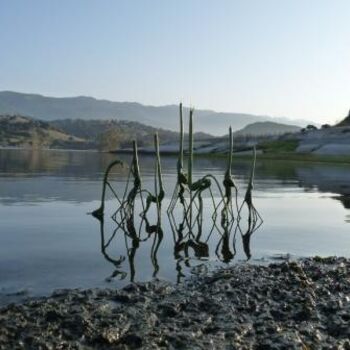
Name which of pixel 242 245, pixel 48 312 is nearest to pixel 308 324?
pixel 48 312

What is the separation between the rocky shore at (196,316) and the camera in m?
10.6

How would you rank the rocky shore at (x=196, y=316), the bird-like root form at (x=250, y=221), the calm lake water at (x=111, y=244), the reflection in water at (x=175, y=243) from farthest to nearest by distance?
the bird-like root form at (x=250, y=221)
the reflection in water at (x=175, y=243)
the calm lake water at (x=111, y=244)
the rocky shore at (x=196, y=316)

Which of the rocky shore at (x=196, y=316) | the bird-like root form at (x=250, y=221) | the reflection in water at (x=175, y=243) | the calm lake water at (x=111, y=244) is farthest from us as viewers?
the bird-like root form at (x=250, y=221)

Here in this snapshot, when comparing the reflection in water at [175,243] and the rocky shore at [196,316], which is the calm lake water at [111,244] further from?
the rocky shore at [196,316]

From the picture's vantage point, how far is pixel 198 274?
671 inches

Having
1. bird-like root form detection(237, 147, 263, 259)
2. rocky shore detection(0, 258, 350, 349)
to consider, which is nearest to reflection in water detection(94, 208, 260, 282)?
bird-like root form detection(237, 147, 263, 259)

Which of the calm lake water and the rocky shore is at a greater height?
the rocky shore

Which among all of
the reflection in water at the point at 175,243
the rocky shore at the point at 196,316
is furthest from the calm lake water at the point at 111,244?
the rocky shore at the point at 196,316

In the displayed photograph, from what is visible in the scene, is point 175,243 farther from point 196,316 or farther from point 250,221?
point 196,316

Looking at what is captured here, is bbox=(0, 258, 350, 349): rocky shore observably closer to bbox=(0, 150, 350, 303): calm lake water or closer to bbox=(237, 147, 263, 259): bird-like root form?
bbox=(0, 150, 350, 303): calm lake water

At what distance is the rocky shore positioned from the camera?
10.6 meters

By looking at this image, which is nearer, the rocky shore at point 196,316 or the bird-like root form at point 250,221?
the rocky shore at point 196,316

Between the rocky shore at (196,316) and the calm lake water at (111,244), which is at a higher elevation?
the rocky shore at (196,316)

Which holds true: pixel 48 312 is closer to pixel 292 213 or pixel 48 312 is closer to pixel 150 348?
pixel 150 348
